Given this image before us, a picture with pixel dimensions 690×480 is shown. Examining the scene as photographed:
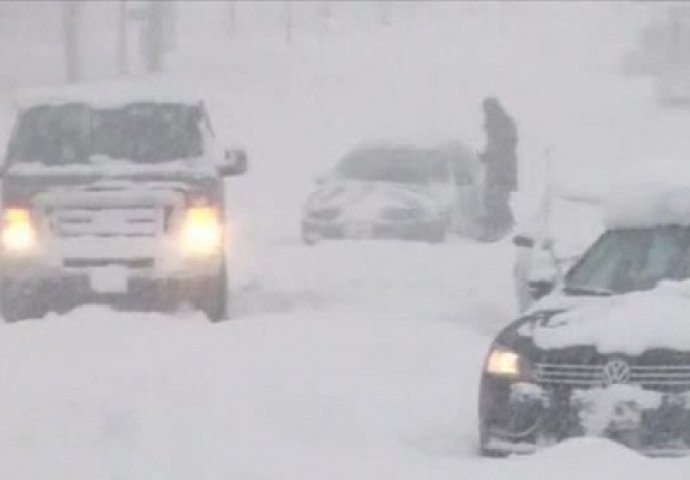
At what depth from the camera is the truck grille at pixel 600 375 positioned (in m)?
9.71

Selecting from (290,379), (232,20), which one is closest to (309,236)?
(290,379)

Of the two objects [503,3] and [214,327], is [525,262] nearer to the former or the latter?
[214,327]

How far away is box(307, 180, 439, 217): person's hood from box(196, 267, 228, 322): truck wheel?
7183 millimetres

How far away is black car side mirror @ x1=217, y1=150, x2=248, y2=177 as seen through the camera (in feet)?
54.9

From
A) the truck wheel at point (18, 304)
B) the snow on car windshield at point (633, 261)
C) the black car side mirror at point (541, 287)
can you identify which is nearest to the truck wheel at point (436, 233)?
the truck wheel at point (18, 304)

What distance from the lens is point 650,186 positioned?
39.0 ft

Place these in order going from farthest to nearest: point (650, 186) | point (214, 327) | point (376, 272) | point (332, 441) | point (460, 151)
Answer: point (460, 151) → point (376, 272) → point (214, 327) → point (650, 186) → point (332, 441)

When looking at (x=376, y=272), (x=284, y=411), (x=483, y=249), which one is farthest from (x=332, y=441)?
(x=483, y=249)

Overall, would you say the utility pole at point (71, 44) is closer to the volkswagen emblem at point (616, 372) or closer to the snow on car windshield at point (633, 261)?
the snow on car windshield at point (633, 261)

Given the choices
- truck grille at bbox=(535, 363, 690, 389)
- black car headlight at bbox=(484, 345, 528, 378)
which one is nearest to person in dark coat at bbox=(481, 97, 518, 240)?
black car headlight at bbox=(484, 345, 528, 378)

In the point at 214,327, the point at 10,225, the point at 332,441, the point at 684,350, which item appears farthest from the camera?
the point at 10,225

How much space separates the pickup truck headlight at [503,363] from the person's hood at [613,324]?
78 millimetres

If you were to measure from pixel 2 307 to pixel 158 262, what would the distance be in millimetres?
1362

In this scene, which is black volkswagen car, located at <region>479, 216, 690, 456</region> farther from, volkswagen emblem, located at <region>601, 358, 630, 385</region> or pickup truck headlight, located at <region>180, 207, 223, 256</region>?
→ pickup truck headlight, located at <region>180, 207, 223, 256</region>
